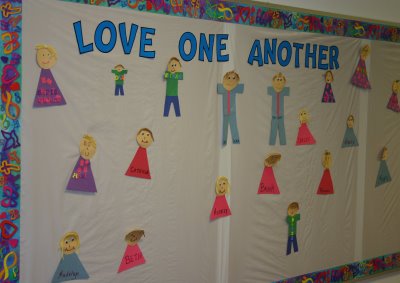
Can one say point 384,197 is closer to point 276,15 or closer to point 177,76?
point 276,15

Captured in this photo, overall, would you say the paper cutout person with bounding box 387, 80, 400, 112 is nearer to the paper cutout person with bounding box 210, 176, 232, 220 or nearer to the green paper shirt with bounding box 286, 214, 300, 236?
the green paper shirt with bounding box 286, 214, 300, 236

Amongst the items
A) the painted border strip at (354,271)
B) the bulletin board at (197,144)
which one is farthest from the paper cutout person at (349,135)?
the painted border strip at (354,271)

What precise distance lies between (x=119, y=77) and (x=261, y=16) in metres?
0.73

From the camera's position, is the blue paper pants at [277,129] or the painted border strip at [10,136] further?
the blue paper pants at [277,129]

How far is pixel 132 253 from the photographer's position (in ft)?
5.24

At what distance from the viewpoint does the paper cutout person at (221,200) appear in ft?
5.84

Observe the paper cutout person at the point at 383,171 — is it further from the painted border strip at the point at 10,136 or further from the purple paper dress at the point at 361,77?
the painted border strip at the point at 10,136

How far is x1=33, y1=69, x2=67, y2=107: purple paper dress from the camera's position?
1381 millimetres

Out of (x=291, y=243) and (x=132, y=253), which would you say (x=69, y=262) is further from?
(x=291, y=243)

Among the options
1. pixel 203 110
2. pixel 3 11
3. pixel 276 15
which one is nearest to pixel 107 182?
pixel 203 110

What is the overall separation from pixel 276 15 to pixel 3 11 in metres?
1.16

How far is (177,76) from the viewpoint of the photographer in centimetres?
165

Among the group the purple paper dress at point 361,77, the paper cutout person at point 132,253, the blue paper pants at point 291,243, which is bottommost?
the blue paper pants at point 291,243

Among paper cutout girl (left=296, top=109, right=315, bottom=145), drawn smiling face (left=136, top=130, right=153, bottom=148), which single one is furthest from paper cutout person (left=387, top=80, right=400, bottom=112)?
drawn smiling face (left=136, top=130, right=153, bottom=148)
